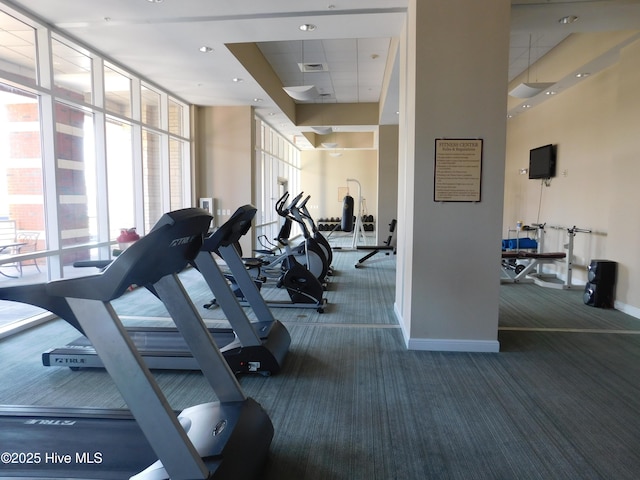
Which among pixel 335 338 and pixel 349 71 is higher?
pixel 349 71

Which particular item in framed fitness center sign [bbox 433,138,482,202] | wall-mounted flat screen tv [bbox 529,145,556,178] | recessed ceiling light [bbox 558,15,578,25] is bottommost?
framed fitness center sign [bbox 433,138,482,202]

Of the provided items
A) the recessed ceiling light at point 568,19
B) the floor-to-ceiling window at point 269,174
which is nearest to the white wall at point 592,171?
the recessed ceiling light at point 568,19

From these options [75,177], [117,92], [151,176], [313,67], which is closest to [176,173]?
[151,176]

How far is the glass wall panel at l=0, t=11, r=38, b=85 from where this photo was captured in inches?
160

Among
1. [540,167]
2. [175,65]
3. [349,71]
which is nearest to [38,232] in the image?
[175,65]

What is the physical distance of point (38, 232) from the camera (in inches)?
180

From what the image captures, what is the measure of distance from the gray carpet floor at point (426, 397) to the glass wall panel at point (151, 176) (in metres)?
2.94

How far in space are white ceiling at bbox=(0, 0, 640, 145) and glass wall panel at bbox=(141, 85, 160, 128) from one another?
12.8 inches

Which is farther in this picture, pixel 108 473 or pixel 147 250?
pixel 108 473

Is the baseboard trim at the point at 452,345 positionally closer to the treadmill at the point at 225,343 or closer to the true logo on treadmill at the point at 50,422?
the treadmill at the point at 225,343

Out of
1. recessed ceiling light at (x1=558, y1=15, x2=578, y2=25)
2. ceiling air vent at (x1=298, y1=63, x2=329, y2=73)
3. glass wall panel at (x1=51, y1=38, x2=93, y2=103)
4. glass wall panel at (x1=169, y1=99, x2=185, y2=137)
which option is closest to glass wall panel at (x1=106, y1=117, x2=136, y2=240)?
glass wall panel at (x1=51, y1=38, x2=93, y2=103)

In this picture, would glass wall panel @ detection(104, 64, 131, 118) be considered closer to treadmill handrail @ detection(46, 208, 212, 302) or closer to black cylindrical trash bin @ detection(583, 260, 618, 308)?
→ treadmill handrail @ detection(46, 208, 212, 302)

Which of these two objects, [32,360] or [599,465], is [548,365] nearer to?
[599,465]

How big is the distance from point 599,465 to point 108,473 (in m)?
2.45
